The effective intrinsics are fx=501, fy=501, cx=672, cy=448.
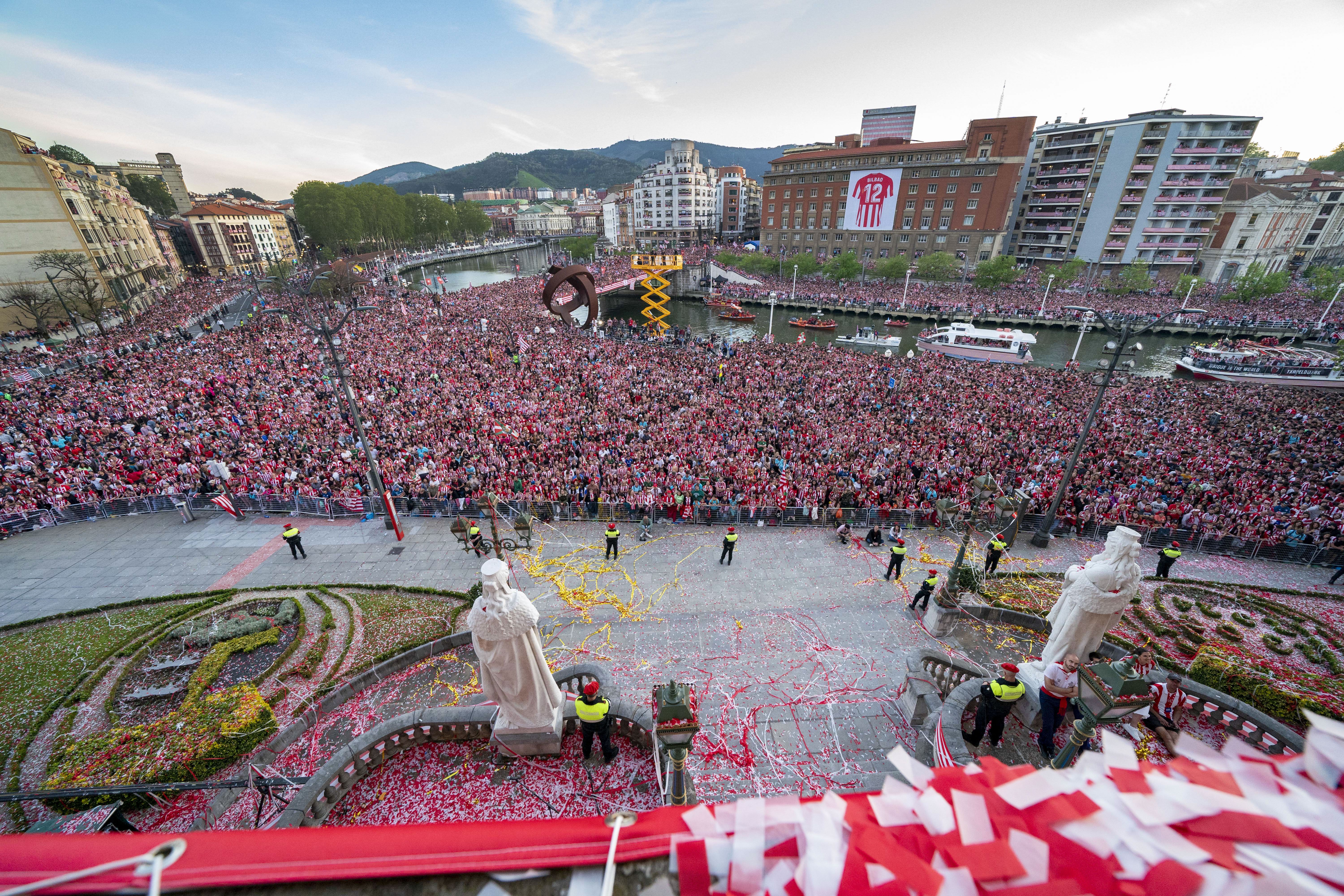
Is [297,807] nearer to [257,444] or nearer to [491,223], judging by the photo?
[257,444]

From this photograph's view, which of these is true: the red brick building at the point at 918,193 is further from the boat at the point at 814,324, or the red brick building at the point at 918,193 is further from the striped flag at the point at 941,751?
the striped flag at the point at 941,751

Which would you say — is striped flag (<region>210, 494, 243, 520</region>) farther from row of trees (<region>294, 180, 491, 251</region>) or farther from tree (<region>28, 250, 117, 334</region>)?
row of trees (<region>294, 180, 491, 251</region>)

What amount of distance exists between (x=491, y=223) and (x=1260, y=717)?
476ft

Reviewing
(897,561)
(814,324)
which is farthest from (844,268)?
(897,561)

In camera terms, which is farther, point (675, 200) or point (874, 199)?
Result: point (675, 200)

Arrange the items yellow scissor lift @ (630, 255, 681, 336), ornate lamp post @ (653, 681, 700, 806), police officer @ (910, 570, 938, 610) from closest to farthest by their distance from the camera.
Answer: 1. ornate lamp post @ (653, 681, 700, 806)
2. police officer @ (910, 570, 938, 610)
3. yellow scissor lift @ (630, 255, 681, 336)

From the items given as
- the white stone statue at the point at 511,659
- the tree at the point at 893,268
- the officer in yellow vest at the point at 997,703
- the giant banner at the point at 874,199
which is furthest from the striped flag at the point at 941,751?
the giant banner at the point at 874,199

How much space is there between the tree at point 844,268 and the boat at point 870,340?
1798 cm

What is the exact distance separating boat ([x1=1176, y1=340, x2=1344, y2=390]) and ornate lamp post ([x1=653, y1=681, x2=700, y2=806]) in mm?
43212

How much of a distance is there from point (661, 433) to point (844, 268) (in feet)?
163

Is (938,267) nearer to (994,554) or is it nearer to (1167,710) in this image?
(994,554)

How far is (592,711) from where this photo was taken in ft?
20.0

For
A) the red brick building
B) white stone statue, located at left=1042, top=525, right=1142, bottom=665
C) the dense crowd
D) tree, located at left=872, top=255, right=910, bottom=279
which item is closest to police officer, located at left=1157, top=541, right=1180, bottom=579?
the dense crowd

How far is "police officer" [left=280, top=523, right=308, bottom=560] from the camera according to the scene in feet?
40.1
